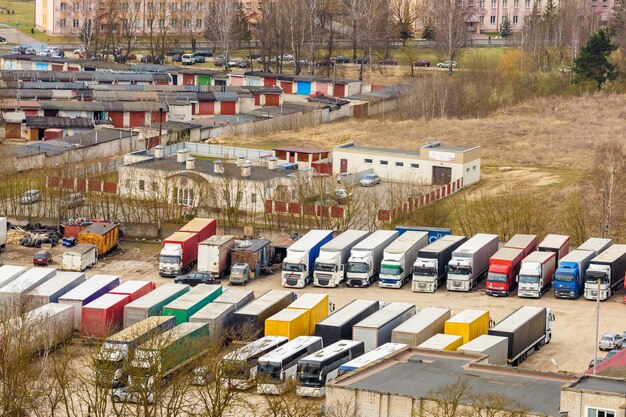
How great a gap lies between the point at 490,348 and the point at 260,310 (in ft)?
16.3

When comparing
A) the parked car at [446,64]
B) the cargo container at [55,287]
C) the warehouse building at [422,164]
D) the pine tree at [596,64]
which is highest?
the pine tree at [596,64]

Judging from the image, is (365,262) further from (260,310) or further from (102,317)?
(102,317)

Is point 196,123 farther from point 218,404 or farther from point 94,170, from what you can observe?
point 218,404

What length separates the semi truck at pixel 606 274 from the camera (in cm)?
3484

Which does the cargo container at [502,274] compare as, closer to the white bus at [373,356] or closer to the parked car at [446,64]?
the white bus at [373,356]

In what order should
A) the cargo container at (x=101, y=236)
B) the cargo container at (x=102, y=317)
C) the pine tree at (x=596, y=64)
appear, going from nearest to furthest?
1. the cargo container at (x=102, y=317)
2. the cargo container at (x=101, y=236)
3. the pine tree at (x=596, y=64)

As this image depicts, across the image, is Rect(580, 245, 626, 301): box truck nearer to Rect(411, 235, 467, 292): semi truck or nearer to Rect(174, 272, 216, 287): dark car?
Rect(411, 235, 467, 292): semi truck

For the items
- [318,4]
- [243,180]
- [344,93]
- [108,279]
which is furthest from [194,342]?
[318,4]

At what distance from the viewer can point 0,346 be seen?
27938mm

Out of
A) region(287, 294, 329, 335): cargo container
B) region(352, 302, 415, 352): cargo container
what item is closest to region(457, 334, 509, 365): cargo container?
region(352, 302, 415, 352): cargo container

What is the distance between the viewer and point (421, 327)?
30.0 meters

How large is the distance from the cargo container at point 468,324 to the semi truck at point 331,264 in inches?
212

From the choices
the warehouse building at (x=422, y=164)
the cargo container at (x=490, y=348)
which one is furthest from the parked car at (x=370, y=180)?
the cargo container at (x=490, y=348)

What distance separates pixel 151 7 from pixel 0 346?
2425 inches
